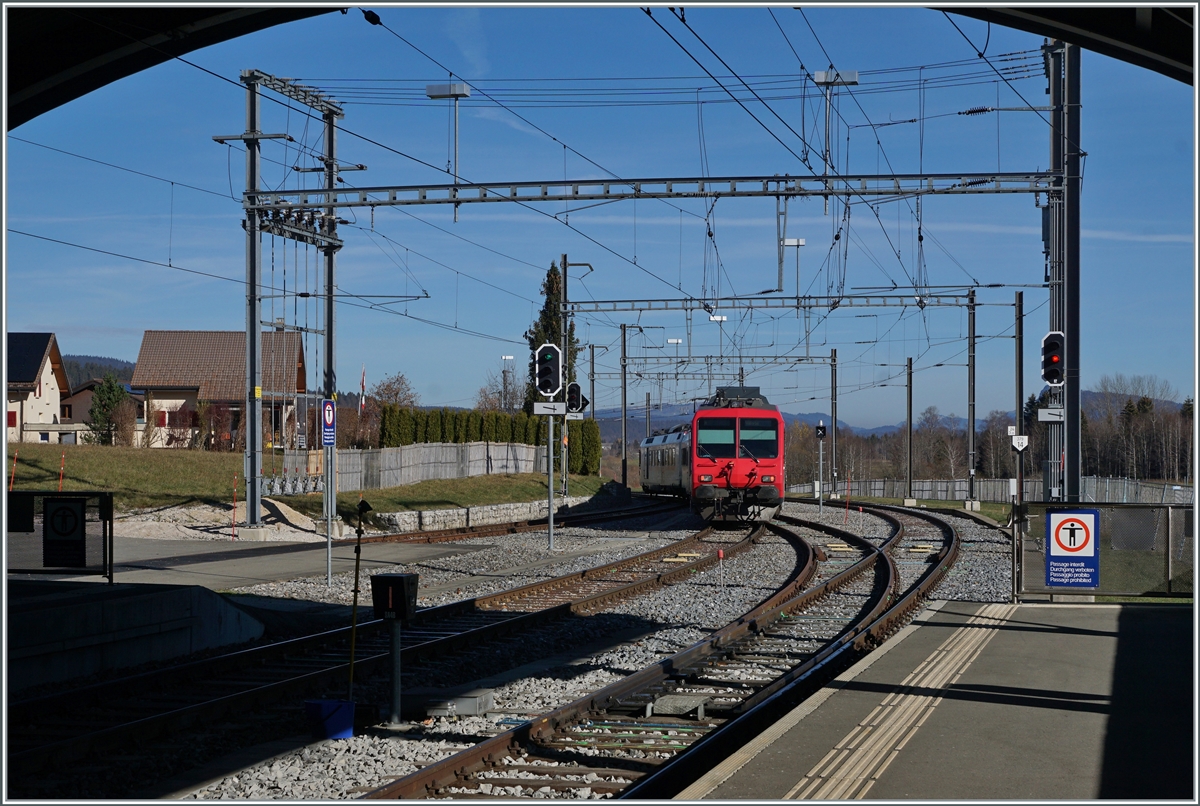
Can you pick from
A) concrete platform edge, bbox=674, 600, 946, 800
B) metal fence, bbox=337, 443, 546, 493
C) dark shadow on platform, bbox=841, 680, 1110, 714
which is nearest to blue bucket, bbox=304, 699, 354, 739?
concrete platform edge, bbox=674, 600, 946, 800

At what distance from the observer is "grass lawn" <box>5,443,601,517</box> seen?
3022 centimetres

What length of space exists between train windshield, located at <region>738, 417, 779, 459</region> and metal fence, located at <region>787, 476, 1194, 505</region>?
617 cm

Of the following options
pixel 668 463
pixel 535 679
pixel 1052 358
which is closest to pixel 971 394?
pixel 668 463

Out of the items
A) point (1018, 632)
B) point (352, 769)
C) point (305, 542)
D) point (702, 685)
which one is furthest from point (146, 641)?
point (305, 542)

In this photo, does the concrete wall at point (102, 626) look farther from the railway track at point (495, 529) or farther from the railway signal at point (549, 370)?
the railway track at point (495, 529)

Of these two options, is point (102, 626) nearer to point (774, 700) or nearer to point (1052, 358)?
point (774, 700)

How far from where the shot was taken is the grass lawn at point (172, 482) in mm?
30219

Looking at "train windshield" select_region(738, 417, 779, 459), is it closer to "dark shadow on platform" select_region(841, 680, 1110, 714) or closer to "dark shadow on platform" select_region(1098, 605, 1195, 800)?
"dark shadow on platform" select_region(1098, 605, 1195, 800)

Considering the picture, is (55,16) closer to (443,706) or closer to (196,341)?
(443,706)

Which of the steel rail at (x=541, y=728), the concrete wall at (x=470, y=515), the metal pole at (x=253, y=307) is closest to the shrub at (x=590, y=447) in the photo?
the concrete wall at (x=470, y=515)

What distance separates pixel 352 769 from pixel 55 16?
577 centimetres

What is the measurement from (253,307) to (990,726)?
2122cm

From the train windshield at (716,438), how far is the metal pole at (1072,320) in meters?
12.1

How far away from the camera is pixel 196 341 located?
262 ft
